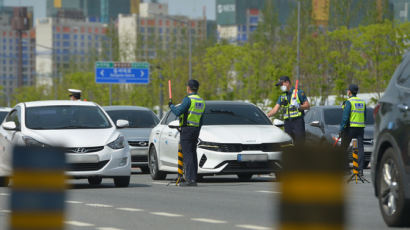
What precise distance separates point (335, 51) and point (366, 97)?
6750 millimetres

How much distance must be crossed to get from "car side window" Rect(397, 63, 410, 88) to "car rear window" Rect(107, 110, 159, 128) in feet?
48.1

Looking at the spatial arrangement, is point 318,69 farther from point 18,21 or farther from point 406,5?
point 18,21

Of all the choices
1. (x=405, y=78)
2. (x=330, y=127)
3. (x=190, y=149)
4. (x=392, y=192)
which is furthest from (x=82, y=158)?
(x=330, y=127)

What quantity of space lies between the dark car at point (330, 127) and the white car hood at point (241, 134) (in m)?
4.79

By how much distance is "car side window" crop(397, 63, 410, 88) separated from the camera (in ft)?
34.4

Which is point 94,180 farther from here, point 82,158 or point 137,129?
point 137,129

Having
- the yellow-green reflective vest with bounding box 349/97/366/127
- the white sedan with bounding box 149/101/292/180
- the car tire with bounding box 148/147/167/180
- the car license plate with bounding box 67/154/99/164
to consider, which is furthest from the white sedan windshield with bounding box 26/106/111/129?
the yellow-green reflective vest with bounding box 349/97/366/127

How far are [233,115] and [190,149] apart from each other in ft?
7.24

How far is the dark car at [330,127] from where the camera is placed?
23.6 m

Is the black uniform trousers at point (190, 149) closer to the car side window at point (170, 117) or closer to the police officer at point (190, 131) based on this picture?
the police officer at point (190, 131)

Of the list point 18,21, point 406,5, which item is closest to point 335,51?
point 406,5

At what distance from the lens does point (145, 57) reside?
294 ft

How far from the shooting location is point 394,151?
33.4 feet

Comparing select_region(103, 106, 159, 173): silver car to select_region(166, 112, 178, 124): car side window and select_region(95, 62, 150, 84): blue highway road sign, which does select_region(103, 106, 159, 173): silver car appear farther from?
select_region(95, 62, 150, 84): blue highway road sign
